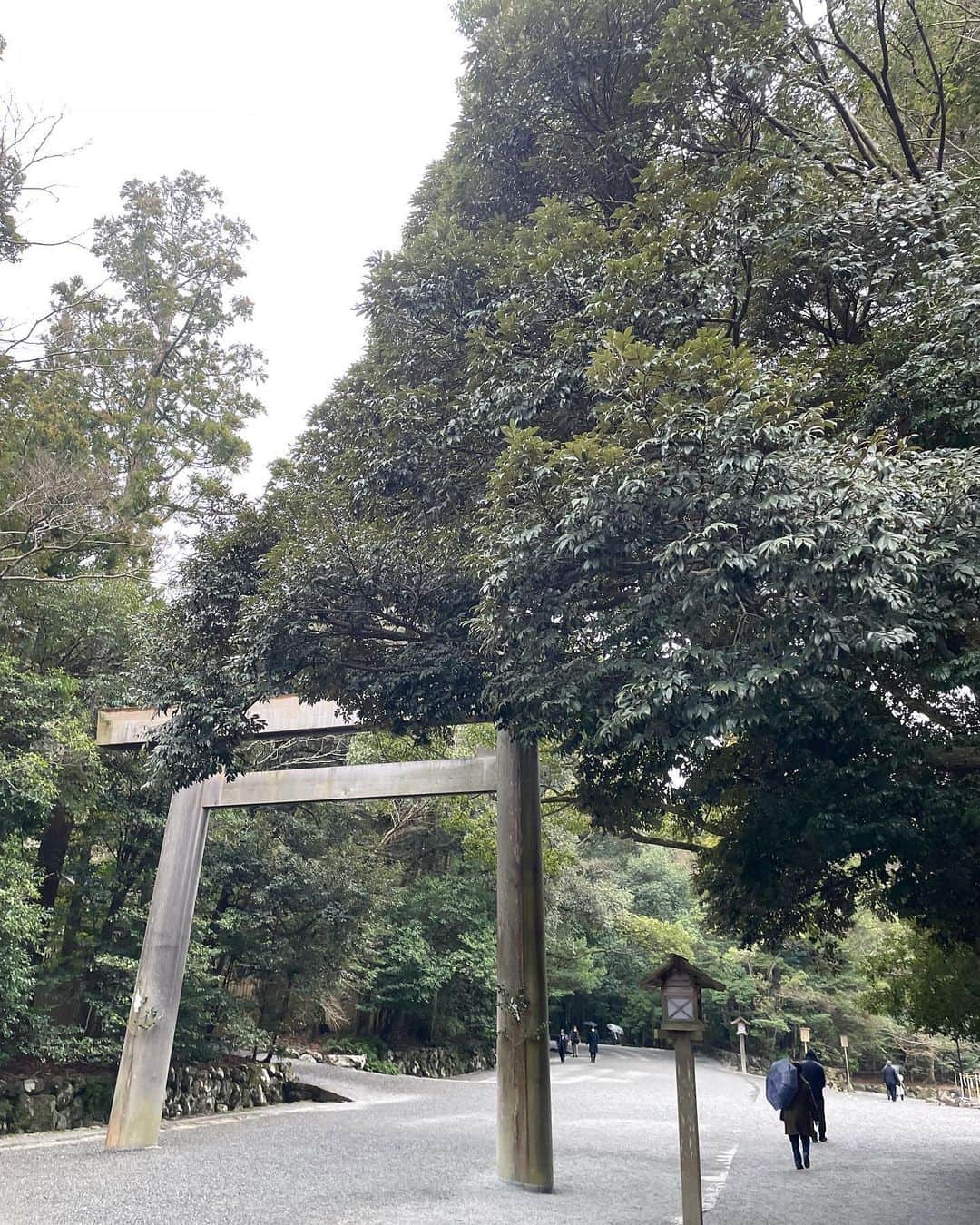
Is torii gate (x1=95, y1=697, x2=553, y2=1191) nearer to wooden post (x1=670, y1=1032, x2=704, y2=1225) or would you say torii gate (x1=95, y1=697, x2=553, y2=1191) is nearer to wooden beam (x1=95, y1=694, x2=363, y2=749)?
wooden beam (x1=95, y1=694, x2=363, y2=749)

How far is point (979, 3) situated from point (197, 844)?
9.34m

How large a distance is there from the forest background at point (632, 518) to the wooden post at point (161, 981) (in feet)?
4.06

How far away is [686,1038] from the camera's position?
14.3 ft

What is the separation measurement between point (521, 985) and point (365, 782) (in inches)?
97.1

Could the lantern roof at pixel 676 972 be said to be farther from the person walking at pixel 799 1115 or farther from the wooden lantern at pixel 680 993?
the person walking at pixel 799 1115

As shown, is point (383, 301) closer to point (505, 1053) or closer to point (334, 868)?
point (505, 1053)

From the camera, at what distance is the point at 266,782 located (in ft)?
27.5

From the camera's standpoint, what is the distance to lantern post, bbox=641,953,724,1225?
412cm

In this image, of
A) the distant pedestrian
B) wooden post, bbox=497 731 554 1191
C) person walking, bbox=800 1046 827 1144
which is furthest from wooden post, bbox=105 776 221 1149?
the distant pedestrian

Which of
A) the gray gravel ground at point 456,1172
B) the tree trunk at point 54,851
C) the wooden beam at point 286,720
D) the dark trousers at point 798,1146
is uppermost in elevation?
the wooden beam at point 286,720

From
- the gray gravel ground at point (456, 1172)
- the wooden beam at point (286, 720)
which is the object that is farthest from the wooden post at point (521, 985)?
the wooden beam at point (286, 720)

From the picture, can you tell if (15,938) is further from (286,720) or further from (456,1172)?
(456,1172)

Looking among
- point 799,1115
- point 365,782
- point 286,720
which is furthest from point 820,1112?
point 286,720

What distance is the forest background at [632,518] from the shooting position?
3.96 m
